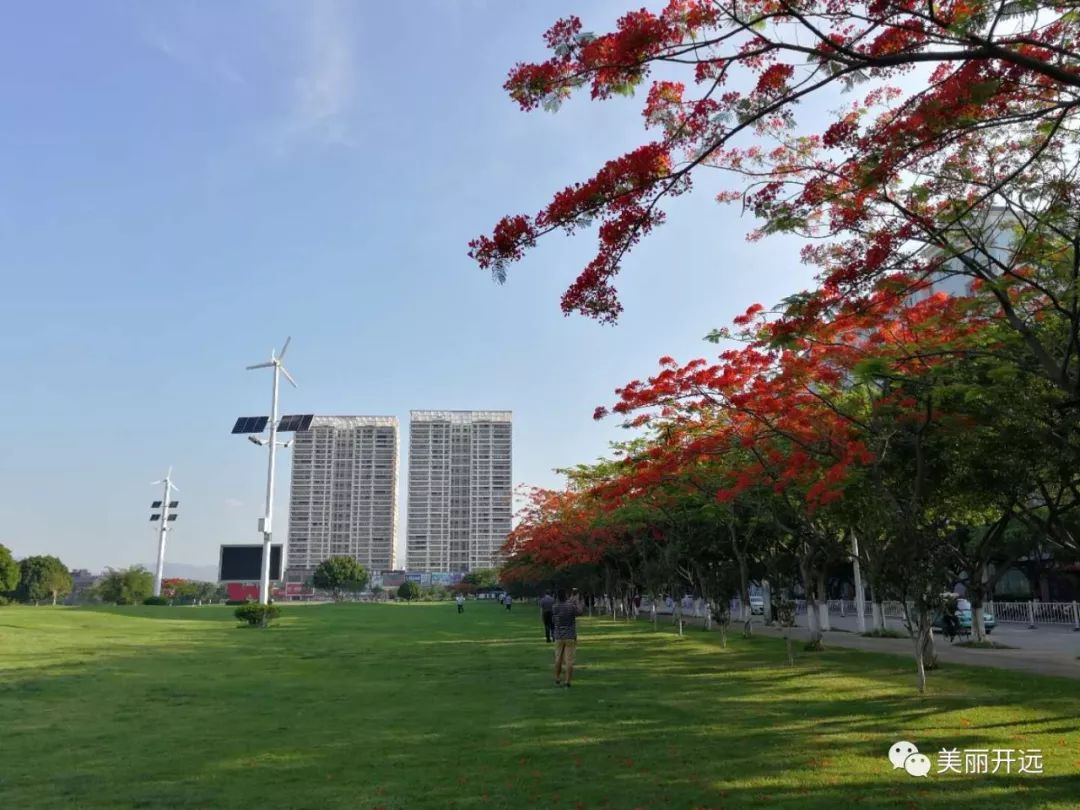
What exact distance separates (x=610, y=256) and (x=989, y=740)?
21.8 ft

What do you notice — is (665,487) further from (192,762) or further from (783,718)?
(192,762)

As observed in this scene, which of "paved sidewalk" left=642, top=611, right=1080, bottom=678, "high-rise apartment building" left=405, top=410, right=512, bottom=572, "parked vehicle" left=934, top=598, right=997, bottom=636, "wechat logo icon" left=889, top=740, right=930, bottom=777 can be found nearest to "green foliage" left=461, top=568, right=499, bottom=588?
"high-rise apartment building" left=405, top=410, right=512, bottom=572

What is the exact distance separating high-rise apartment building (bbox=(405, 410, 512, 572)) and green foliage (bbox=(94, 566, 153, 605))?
166 feet

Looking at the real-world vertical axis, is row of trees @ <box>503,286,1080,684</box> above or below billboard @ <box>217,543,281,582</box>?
above

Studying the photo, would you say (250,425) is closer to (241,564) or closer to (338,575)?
(241,564)

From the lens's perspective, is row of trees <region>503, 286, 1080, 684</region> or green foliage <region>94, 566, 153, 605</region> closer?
row of trees <region>503, 286, 1080, 684</region>

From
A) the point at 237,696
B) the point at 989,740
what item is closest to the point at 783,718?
the point at 989,740

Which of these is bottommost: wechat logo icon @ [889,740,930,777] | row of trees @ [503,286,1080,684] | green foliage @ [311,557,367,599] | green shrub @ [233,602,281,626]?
green foliage @ [311,557,367,599]

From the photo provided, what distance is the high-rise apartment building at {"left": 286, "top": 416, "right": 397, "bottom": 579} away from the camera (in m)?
128

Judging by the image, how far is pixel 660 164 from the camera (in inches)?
233

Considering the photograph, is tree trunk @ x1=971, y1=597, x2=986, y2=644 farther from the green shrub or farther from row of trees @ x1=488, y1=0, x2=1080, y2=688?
the green shrub

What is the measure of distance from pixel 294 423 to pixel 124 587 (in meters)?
36.0

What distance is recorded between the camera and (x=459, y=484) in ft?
402

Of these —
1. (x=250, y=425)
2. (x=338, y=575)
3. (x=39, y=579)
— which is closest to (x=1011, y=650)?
(x=250, y=425)
